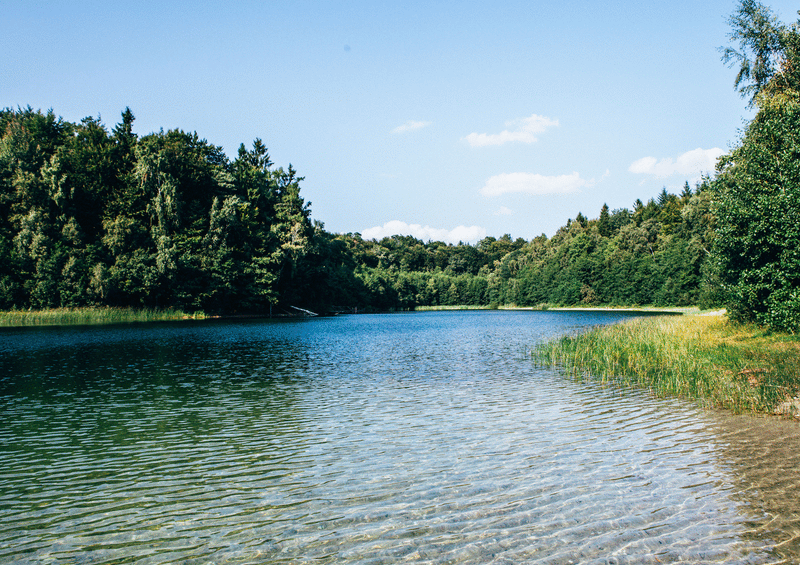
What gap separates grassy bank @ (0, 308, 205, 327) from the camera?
55875 mm

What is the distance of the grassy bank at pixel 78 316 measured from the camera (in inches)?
2200

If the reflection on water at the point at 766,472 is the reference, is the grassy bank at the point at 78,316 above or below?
above

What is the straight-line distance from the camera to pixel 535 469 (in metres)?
9.24

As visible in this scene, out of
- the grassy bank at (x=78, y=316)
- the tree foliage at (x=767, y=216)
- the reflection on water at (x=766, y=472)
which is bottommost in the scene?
the reflection on water at (x=766, y=472)

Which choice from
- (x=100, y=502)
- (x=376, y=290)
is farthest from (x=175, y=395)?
(x=376, y=290)

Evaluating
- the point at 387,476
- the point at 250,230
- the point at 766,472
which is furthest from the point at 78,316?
the point at 766,472

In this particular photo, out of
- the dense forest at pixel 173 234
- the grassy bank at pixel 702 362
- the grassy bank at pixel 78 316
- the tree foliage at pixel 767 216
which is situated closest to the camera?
the grassy bank at pixel 702 362

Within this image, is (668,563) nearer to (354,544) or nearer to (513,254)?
(354,544)

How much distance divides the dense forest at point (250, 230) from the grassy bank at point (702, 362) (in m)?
2.65

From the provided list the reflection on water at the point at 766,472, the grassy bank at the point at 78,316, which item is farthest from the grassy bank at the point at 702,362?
the grassy bank at the point at 78,316

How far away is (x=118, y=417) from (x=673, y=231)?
118564 millimetres

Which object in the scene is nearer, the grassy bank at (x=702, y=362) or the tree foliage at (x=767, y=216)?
the grassy bank at (x=702, y=362)

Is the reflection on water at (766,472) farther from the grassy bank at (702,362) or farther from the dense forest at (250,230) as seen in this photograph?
the dense forest at (250,230)

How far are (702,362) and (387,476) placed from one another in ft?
48.2
